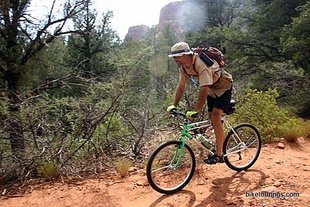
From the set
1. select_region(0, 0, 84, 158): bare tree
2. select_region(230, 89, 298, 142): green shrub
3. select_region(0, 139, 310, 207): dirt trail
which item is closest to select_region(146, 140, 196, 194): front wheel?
select_region(0, 139, 310, 207): dirt trail

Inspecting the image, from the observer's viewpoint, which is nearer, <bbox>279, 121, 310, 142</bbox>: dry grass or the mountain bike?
the mountain bike

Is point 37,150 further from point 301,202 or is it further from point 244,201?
point 301,202

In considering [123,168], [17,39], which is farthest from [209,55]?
[17,39]

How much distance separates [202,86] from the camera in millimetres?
4055

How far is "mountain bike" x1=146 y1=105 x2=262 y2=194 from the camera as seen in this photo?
13.8ft

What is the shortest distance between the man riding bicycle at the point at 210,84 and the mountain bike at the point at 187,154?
6.2 inches

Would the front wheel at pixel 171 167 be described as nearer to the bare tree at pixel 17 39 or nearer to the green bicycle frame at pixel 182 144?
the green bicycle frame at pixel 182 144

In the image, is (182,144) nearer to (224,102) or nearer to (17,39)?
(224,102)

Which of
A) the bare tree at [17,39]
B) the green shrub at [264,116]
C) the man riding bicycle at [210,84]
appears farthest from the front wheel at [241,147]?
the bare tree at [17,39]

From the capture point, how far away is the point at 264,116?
22.0 feet

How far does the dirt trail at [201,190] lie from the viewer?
159 inches

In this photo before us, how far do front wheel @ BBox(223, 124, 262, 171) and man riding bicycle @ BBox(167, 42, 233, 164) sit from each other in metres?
0.38

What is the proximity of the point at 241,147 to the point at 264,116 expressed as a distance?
197cm

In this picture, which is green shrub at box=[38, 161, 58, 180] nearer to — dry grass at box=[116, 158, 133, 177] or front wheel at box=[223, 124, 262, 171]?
dry grass at box=[116, 158, 133, 177]
